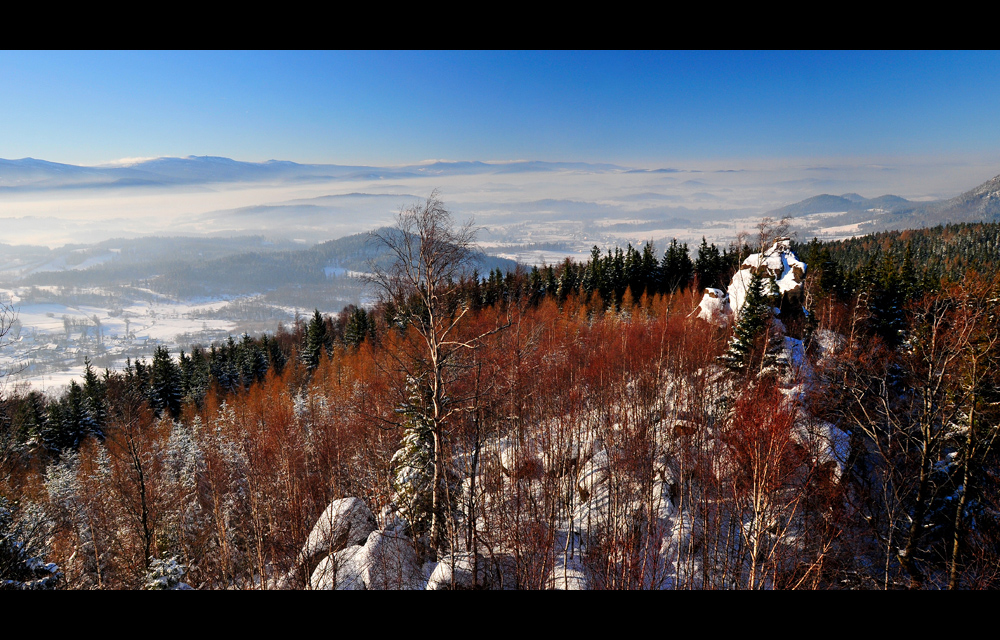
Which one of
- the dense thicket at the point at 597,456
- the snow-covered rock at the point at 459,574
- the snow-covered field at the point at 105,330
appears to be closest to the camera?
the snow-covered rock at the point at 459,574

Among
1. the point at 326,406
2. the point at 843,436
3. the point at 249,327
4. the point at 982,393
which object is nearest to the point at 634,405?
the point at 843,436

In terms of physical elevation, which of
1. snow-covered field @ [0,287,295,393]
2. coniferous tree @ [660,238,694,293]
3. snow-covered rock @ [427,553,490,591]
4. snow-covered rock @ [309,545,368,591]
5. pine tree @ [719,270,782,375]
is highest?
coniferous tree @ [660,238,694,293]

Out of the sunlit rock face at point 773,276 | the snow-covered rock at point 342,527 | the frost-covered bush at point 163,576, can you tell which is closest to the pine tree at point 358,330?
the snow-covered rock at point 342,527

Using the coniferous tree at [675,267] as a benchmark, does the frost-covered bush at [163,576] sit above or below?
below

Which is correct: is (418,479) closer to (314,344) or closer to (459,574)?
(459,574)

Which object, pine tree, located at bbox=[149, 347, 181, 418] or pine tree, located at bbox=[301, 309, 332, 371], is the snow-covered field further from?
pine tree, located at bbox=[301, 309, 332, 371]

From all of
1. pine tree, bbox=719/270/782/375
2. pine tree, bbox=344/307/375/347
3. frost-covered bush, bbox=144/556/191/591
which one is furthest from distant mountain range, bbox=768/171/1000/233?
frost-covered bush, bbox=144/556/191/591

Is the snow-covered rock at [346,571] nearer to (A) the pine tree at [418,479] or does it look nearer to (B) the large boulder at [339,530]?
(B) the large boulder at [339,530]

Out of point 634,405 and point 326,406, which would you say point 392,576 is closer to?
point 634,405
